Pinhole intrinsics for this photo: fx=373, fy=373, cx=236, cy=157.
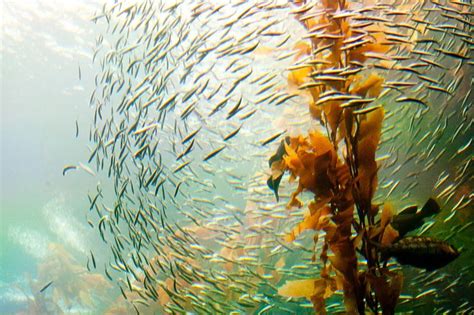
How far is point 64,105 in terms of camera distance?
2253 centimetres

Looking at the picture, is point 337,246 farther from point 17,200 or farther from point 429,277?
point 17,200

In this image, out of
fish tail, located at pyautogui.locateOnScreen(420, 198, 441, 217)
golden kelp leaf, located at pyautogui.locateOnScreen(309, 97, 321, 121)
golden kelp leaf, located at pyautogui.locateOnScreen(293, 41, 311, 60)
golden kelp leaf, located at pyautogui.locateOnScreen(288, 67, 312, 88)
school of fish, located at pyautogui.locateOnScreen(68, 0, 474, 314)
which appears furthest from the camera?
school of fish, located at pyautogui.locateOnScreen(68, 0, 474, 314)

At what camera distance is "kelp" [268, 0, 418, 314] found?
2.88 metres

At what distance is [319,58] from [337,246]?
1688 mm

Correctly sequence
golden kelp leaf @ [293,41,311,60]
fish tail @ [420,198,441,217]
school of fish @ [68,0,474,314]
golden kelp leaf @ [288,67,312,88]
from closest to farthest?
fish tail @ [420,198,441,217] → golden kelp leaf @ [288,67,312,88] → golden kelp leaf @ [293,41,311,60] → school of fish @ [68,0,474,314]

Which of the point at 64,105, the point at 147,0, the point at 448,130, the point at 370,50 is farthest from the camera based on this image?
the point at 64,105

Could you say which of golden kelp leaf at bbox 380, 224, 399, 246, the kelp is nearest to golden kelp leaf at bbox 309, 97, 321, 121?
the kelp

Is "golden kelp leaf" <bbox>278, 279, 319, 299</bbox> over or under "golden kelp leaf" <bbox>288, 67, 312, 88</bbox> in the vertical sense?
under

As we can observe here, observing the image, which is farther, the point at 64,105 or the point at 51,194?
the point at 51,194

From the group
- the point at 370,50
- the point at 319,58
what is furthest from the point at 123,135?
the point at 370,50

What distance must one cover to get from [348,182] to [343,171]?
100 millimetres

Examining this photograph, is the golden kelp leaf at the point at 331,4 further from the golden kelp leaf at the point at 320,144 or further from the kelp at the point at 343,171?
the golden kelp leaf at the point at 320,144

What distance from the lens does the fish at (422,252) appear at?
2.84 m

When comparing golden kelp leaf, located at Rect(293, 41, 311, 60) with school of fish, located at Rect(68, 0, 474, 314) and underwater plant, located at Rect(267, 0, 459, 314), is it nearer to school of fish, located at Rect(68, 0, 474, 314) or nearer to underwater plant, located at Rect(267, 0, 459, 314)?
school of fish, located at Rect(68, 0, 474, 314)
